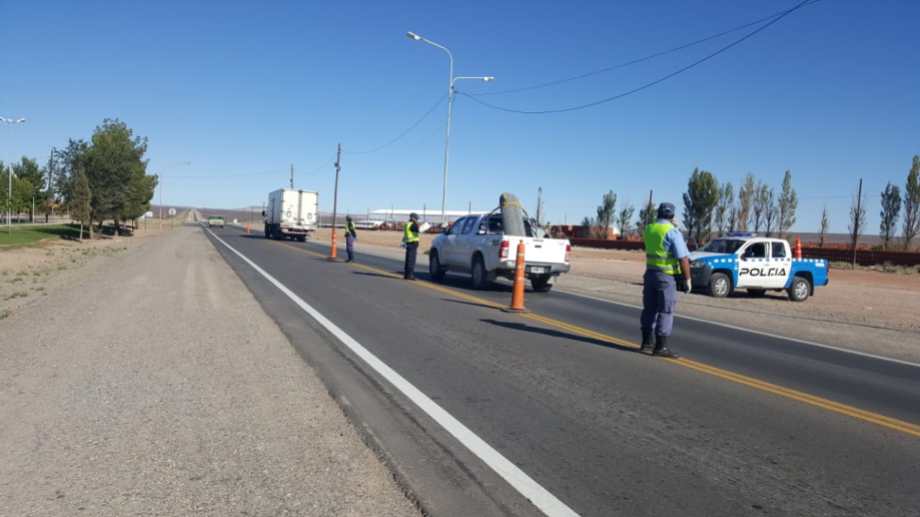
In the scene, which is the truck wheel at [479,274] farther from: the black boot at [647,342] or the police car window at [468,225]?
the black boot at [647,342]

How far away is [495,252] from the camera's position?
16484mm

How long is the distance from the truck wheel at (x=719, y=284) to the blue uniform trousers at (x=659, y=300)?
1071 cm

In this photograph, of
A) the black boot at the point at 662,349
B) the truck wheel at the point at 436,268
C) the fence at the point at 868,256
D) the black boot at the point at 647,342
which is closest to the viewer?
the black boot at the point at 662,349

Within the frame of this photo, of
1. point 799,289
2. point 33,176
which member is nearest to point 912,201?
point 799,289

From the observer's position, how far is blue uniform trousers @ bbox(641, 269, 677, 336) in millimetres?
8462

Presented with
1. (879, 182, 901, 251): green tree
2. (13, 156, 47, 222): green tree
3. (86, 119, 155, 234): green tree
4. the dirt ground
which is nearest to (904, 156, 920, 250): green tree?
(879, 182, 901, 251): green tree

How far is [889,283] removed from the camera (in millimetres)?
30656

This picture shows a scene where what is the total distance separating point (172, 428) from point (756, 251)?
17.4m

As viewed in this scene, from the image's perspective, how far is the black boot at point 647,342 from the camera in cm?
881

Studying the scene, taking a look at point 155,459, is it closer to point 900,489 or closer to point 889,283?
point 900,489

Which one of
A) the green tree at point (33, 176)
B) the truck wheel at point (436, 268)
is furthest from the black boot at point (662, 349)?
the green tree at point (33, 176)

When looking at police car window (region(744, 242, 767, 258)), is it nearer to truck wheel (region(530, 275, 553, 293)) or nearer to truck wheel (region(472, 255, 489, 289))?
truck wheel (region(530, 275, 553, 293))

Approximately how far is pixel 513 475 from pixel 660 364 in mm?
4378

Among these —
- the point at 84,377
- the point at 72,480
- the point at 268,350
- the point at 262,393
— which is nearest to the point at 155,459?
the point at 72,480
